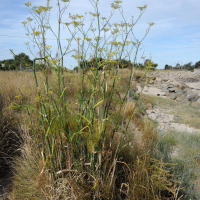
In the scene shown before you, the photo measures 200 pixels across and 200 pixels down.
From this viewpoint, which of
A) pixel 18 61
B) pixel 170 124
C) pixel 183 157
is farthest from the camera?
pixel 18 61

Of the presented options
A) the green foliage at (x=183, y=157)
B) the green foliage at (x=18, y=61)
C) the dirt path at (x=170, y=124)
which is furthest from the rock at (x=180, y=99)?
the green foliage at (x=18, y=61)

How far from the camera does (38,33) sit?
169cm

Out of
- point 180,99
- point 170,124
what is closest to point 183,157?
point 170,124

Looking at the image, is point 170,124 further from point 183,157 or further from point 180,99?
point 180,99

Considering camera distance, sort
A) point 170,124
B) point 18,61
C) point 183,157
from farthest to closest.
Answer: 1. point 18,61
2. point 170,124
3. point 183,157

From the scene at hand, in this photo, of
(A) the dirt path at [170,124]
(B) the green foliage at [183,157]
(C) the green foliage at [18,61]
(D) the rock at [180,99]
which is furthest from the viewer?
(D) the rock at [180,99]

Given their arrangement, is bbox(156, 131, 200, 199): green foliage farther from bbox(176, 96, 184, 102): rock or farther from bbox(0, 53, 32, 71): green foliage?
bbox(176, 96, 184, 102): rock

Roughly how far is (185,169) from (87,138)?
5.91 feet

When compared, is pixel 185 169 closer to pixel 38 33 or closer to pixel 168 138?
pixel 168 138

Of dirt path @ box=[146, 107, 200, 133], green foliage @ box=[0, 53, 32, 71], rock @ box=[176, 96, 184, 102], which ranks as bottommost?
dirt path @ box=[146, 107, 200, 133]

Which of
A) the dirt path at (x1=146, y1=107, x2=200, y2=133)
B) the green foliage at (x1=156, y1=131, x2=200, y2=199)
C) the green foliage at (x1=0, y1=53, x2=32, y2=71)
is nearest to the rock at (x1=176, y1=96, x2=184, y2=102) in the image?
the dirt path at (x1=146, y1=107, x2=200, y2=133)

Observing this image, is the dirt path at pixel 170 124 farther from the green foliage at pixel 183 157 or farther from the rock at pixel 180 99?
the rock at pixel 180 99

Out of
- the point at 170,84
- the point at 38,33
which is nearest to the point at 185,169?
the point at 38,33

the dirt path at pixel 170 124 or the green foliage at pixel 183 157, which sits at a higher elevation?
the green foliage at pixel 183 157
